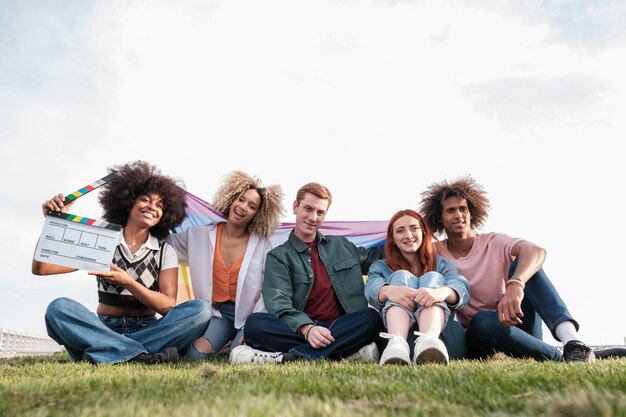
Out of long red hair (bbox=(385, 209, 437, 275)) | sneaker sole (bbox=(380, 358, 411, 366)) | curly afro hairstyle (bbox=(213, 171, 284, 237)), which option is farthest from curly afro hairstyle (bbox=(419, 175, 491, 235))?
sneaker sole (bbox=(380, 358, 411, 366))

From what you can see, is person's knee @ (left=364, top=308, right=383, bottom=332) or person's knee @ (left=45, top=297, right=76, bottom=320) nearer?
person's knee @ (left=364, top=308, right=383, bottom=332)

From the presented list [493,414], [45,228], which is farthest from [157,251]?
[493,414]

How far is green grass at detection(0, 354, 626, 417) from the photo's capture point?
2115 mm

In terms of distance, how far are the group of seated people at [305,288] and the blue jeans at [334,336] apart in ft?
0.04

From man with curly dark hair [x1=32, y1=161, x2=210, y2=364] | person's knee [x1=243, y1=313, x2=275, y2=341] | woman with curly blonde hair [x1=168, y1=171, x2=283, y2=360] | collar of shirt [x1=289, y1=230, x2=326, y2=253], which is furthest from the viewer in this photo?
woman with curly blonde hair [x1=168, y1=171, x2=283, y2=360]

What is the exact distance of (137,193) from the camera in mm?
6590

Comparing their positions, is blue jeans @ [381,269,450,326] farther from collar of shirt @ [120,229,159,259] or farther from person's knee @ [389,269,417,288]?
collar of shirt @ [120,229,159,259]

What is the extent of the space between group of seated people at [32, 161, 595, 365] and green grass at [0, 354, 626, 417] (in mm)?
1004

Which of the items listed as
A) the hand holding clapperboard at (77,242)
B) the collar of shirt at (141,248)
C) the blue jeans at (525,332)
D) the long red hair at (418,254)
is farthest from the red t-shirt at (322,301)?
the hand holding clapperboard at (77,242)

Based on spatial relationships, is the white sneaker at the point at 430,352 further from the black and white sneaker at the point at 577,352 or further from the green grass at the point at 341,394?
the black and white sneaker at the point at 577,352

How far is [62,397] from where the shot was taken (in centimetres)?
265

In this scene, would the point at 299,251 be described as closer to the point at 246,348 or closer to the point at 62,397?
the point at 246,348

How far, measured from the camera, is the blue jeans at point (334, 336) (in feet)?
15.8

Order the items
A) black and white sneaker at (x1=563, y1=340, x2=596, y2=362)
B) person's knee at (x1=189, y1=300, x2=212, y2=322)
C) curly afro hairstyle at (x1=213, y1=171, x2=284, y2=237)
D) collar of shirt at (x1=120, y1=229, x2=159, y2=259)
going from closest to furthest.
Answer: black and white sneaker at (x1=563, y1=340, x2=596, y2=362) < person's knee at (x1=189, y1=300, x2=212, y2=322) < collar of shirt at (x1=120, y1=229, x2=159, y2=259) < curly afro hairstyle at (x1=213, y1=171, x2=284, y2=237)
